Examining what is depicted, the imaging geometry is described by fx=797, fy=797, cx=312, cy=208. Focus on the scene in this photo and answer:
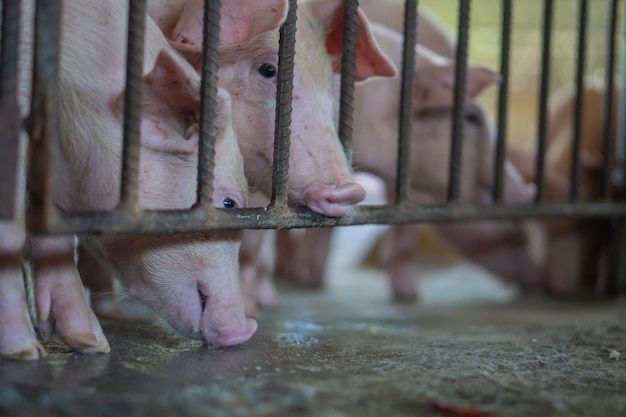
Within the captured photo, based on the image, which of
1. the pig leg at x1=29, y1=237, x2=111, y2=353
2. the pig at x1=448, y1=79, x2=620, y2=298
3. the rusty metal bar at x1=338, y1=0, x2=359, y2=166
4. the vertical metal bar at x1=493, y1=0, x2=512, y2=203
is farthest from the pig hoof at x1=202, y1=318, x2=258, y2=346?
the pig at x1=448, y1=79, x2=620, y2=298

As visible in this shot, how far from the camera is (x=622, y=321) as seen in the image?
3.16 metres

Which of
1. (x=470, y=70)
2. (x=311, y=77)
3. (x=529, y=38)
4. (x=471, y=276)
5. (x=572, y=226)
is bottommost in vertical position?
(x=471, y=276)

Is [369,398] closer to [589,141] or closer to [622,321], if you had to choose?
[622,321]

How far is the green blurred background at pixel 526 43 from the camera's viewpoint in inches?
442

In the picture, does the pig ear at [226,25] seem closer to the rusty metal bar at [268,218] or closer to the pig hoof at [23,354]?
the rusty metal bar at [268,218]

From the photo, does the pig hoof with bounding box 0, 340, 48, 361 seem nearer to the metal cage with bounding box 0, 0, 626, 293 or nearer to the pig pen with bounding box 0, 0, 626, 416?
the pig pen with bounding box 0, 0, 626, 416

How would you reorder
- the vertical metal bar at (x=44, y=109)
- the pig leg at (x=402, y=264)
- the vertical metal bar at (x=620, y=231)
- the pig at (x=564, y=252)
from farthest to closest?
the pig at (x=564, y=252) < the pig leg at (x=402, y=264) < the vertical metal bar at (x=620, y=231) < the vertical metal bar at (x=44, y=109)

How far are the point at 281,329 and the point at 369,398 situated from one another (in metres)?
1.15

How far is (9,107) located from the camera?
1.76 metres

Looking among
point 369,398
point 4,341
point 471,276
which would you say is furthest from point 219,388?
point 471,276

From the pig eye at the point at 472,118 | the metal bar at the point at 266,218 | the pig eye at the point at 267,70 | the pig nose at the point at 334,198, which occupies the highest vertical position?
the pig eye at the point at 472,118

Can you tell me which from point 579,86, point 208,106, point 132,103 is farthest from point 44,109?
point 579,86

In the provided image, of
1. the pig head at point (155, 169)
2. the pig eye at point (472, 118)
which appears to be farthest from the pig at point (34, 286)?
the pig eye at point (472, 118)

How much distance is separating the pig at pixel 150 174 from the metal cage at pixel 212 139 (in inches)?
4.8
